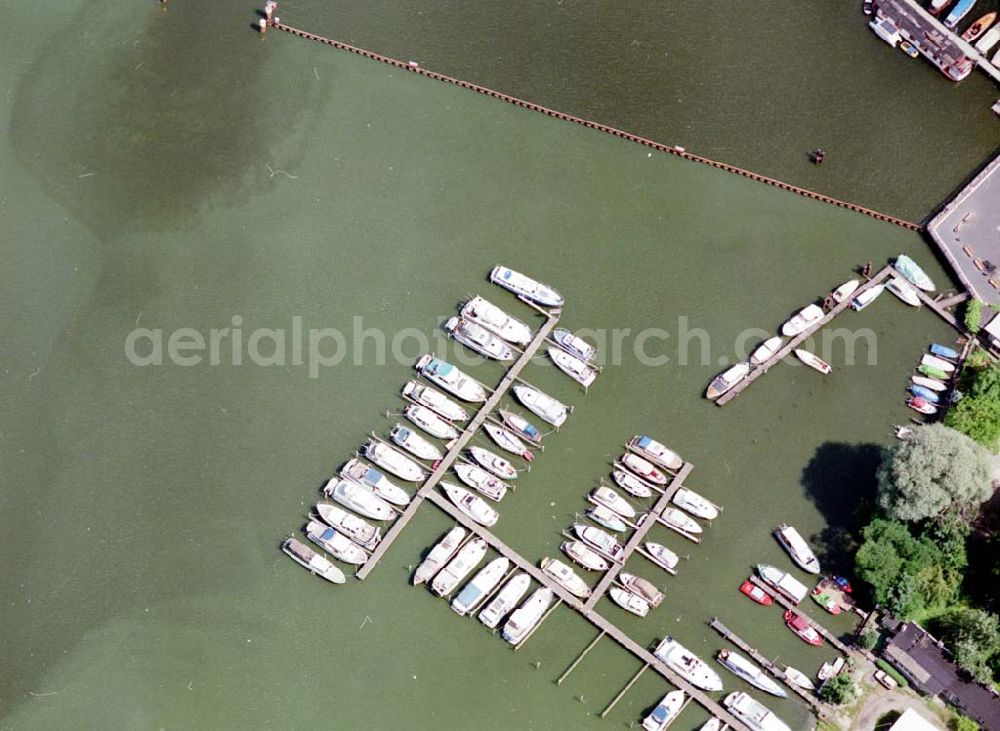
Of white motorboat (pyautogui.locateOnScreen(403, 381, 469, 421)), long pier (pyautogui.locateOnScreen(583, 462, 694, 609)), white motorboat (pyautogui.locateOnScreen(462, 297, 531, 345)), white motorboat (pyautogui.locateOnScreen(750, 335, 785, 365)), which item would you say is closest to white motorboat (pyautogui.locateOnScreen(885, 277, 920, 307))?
white motorboat (pyautogui.locateOnScreen(750, 335, 785, 365))

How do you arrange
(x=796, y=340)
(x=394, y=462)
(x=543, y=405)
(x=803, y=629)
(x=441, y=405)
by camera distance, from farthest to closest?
(x=796, y=340) → (x=441, y=405) → (x=543, y=405) → (x=394, y=462) → (x=803, y=629)

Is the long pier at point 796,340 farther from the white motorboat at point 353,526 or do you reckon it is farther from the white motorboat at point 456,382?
the white motorboat at point 353,526

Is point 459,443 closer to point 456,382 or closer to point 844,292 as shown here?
point 456,382

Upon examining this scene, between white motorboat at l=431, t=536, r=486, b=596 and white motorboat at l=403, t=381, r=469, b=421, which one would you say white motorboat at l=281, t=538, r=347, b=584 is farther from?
white motorboat at l=403, t=381, r=469, b=421

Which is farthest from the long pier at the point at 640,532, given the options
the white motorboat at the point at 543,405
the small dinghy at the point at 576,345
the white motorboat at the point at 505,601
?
the small dinghy at the point at 576,345

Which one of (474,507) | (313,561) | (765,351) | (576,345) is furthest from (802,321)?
(313,561)

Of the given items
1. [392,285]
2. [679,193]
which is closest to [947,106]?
[679,193]
